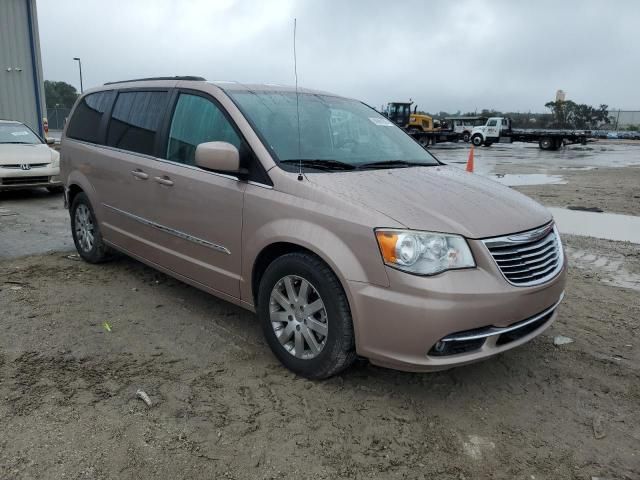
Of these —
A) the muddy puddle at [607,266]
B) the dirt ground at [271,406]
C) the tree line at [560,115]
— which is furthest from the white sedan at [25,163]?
the tree line at [560,115]

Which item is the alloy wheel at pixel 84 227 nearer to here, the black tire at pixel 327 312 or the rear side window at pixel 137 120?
the rear side window at pixel 137 120

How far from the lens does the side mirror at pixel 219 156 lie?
3.36m

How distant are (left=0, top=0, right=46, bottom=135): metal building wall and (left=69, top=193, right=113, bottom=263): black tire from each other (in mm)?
13431

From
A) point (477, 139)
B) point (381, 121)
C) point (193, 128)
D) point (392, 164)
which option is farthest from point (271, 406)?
point (477, 139)

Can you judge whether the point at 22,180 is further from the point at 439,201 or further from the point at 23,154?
the point at 439,201

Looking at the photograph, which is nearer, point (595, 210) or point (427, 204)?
point (427, 204)

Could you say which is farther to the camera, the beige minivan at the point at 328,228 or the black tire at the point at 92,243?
the black tire at the point at 92,243

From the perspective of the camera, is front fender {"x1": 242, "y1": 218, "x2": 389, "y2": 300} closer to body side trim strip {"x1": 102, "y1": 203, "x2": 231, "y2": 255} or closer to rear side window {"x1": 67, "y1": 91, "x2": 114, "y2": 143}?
body side trim strip {"x1": 102, "y1": 203, "x2": 231, "y2": 255}

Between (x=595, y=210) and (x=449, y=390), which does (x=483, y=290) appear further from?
(x=595, y=210)

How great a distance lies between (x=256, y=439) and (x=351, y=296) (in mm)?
878

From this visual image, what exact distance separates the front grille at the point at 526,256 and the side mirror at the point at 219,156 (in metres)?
1.60

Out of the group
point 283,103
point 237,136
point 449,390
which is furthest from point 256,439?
point 283,103

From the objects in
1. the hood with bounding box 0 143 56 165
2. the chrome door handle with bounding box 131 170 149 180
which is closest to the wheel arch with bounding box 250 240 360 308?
the chrome door handle with bounding box 131 170 149 180

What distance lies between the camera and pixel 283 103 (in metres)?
3.97
